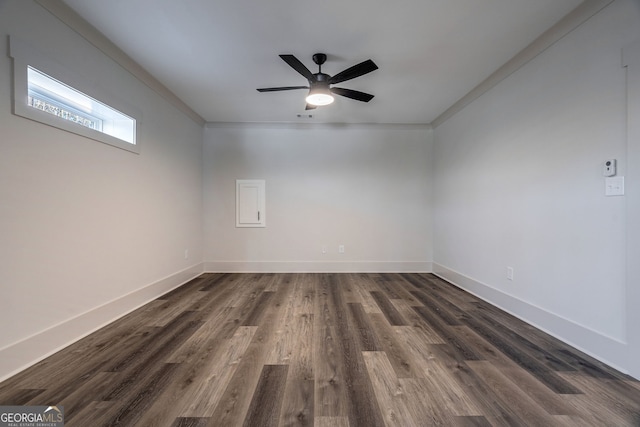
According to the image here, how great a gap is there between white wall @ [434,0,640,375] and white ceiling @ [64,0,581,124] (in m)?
0.39

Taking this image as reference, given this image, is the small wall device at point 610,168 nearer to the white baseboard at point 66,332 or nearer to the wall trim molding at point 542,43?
the wall trim molding at point 542,43

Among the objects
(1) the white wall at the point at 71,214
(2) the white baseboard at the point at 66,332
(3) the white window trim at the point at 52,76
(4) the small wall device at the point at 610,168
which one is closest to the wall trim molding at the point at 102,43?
(1) the white wall at the point at 71,214

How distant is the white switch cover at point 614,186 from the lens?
5.31ft

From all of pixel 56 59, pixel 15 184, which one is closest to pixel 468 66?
pixel 56 59

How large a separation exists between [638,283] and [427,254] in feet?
9.13

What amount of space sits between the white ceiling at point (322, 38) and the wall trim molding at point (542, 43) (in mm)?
66

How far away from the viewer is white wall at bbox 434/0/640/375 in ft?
5.45

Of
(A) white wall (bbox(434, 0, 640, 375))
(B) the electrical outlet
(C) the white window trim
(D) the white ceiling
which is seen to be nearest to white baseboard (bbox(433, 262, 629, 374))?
(A) white wall (bbox(434, 0, 640, 375))

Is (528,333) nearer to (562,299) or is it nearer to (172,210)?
(562,299)

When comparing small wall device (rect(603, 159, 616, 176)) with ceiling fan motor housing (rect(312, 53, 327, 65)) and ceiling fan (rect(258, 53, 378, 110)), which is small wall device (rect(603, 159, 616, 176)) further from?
ceiling fan motor housing (rect(312, 53, 327, 65))

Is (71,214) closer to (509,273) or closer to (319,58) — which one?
(319,58)

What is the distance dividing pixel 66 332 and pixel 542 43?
4673mm

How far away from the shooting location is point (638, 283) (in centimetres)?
152

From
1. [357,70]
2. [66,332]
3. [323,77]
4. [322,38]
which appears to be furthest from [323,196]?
[66,332]
